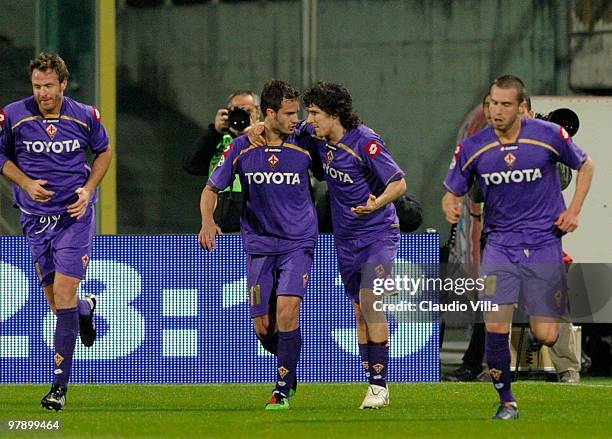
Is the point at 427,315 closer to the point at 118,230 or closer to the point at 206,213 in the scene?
the point at 206,213

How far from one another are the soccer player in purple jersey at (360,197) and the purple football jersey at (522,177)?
0.81 metres

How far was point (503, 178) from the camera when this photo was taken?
10914 millimetres

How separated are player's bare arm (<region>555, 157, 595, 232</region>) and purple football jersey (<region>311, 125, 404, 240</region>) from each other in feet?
4.13

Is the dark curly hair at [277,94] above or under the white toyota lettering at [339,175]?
above

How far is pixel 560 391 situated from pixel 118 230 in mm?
9450

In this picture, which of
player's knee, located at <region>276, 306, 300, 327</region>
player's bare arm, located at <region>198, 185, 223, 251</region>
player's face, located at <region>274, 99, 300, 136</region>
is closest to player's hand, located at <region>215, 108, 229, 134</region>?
player's bare arm, located at <region>198, 185, 223, 251</region>

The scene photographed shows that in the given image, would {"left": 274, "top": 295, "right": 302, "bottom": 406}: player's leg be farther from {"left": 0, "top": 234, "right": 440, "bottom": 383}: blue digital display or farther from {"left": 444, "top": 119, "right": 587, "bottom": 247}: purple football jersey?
{"left": 0, "top": 234, "right": 440, "bottom": 383}: blue digital display

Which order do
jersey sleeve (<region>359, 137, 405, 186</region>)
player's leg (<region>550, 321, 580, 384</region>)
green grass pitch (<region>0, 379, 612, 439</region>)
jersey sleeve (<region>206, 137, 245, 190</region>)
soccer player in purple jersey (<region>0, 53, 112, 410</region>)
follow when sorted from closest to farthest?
1. green grass pitch (<region>0, 379, 612, 439</region>)
2. jersey sleeve (<region>359, 137, 405, 186</region>)
3. soccer player in purple jersey (<region>0, 53, 112, 410</region>)
4. jersey sleeve (<region>206, 137, 245, 190</region>)
5. player's leg (<region>550, 321, 580, 384</region>)

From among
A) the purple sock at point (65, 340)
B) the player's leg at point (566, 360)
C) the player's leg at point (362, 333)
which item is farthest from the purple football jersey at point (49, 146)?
the player's leg at point (566, 360)

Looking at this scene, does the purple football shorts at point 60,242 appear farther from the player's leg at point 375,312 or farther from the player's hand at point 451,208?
the player's hand at point 451,208

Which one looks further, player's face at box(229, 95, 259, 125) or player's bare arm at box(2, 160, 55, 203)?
player's face at box(229, 95, 259, 125)

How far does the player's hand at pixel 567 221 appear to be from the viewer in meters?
10.8

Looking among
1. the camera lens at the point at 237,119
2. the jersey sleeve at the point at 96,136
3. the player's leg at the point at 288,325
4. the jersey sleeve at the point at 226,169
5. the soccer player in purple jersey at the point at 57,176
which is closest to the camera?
the player's leg at the point at 288,325

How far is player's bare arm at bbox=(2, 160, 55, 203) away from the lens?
11781 mm
